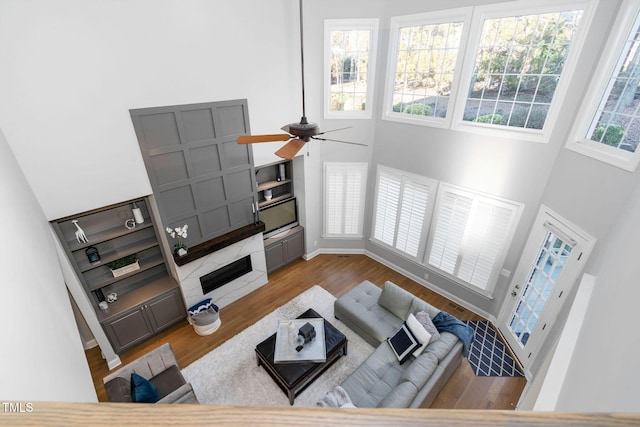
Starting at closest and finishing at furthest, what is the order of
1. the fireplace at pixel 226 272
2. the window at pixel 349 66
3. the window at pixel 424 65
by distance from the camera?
the window at pixel 424 65 → the fireplace at pixel 226 272 → the window at pixel 349 66

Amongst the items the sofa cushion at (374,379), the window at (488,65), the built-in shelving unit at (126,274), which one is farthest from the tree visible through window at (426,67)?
the built-in shelving unit at (126,274)

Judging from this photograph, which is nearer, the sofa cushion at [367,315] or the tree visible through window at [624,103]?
the tree visible through window at [624,103]

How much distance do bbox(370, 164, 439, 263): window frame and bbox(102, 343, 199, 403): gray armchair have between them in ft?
15.5

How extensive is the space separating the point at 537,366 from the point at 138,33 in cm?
715

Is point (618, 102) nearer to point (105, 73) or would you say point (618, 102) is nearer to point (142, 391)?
point (105, 73)

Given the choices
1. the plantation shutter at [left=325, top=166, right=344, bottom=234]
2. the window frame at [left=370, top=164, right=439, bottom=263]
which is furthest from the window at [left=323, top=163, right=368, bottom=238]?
the window frame at [left=370, top=164, right=439, bottom=263]

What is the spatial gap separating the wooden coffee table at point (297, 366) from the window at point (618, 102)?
14.0ft

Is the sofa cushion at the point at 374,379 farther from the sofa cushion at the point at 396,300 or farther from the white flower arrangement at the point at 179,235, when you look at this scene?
the white flower arrangement at the point at 179,235

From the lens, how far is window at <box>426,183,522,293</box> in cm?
496

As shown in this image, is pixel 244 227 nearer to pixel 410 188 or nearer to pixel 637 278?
pixel 410 188

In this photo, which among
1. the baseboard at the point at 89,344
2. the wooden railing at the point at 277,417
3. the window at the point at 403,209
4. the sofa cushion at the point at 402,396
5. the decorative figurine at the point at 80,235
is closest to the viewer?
the wooden railing at the point at 277,417

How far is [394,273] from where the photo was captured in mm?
6887

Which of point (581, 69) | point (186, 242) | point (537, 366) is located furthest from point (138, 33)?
point (537, 366)

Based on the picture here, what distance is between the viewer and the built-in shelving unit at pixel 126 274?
4520mm
